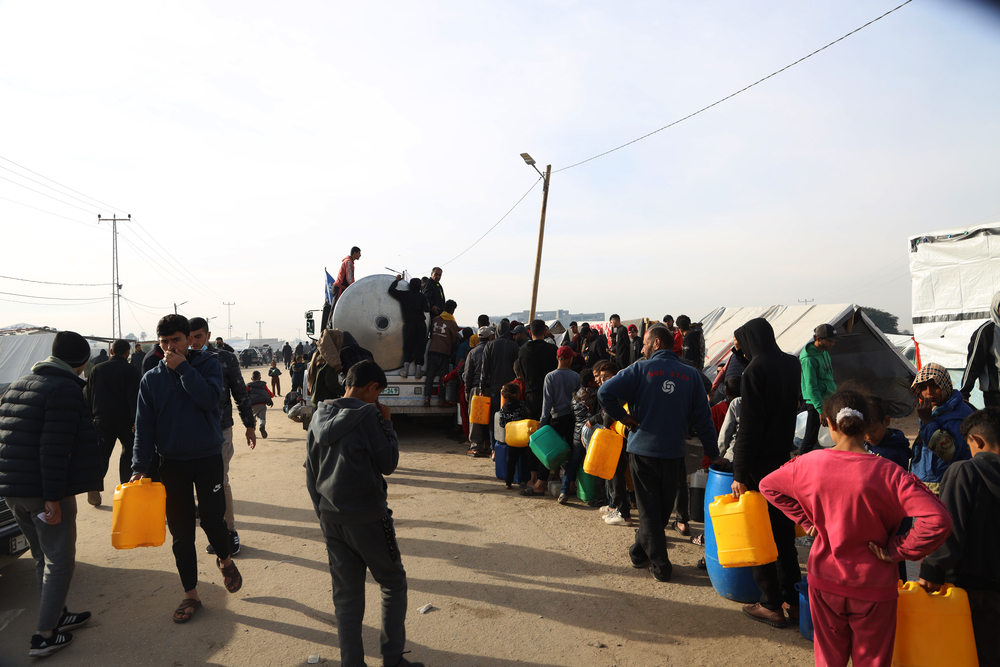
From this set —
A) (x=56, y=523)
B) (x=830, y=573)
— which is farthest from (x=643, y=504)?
(x=56, y=523)

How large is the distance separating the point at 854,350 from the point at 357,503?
12.9 meters

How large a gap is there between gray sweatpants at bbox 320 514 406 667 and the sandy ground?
452mm

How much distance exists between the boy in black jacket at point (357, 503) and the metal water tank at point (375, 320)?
23.3 feet

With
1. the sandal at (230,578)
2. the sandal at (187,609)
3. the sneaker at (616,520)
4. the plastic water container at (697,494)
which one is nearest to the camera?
the sandal at (187,609)

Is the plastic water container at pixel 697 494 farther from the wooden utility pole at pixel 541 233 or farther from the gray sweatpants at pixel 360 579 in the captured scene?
the wooden utility pole at pixel 541 233

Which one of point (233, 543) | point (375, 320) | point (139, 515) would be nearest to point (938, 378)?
point (139, 515)

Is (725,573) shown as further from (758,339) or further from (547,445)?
(547,445)

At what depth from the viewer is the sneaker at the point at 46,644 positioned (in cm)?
343

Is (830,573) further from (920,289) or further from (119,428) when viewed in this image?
(920,289)

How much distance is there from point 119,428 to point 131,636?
9.45 feet

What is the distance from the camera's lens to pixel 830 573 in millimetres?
2500

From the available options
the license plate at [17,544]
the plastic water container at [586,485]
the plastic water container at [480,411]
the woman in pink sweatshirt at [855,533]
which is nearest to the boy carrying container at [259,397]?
the plastic water container at [480,411]

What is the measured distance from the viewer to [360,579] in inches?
119

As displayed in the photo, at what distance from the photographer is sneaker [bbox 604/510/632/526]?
219 inches
